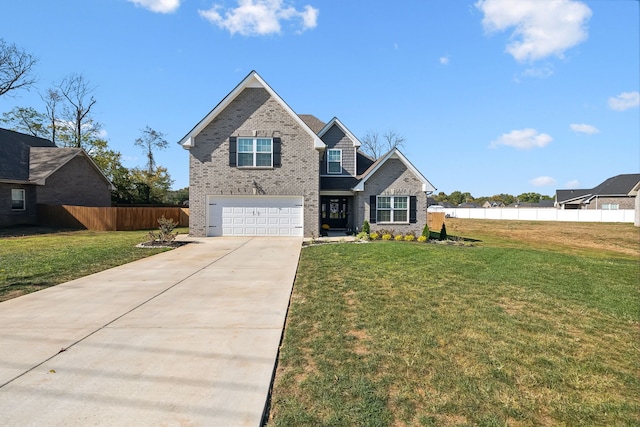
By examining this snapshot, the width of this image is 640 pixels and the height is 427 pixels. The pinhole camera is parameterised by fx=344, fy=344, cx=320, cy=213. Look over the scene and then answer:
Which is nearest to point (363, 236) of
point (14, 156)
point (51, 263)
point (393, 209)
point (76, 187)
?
point (393, 209)

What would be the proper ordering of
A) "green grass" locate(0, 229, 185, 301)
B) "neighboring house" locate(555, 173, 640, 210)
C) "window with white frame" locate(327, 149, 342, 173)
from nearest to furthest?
"green grass" locate(0, 229, 185, 301) → "window with white frame" locate(327, 149, 342, 173) → "neighboring house" locate(555, 173, 640, 210)

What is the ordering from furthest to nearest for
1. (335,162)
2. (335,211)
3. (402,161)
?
(335,211)
(335,162)
(402,161)

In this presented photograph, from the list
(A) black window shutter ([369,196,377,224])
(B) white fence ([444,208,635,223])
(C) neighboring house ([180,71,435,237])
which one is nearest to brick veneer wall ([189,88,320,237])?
(C) neighboring house ([180,71,435,237])

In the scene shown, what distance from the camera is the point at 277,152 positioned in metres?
17.7

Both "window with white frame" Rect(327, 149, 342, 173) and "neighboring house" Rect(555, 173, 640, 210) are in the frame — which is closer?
"window with white frame" Rect(327, 149, 342, 173)

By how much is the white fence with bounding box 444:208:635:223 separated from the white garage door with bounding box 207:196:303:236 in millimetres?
43190

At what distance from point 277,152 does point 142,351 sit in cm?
1434

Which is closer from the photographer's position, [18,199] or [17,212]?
[17,212]

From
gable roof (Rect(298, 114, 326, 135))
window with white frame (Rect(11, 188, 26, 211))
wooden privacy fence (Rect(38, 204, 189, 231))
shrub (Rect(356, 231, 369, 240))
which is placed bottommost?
shrub (Rect(356, 231, 369, 240))

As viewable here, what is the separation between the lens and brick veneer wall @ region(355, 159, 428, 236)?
18.4m

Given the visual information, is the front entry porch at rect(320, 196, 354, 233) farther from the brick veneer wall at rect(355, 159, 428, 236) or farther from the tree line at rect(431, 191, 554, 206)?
the tree line at rect(431, 191, 554, 206)

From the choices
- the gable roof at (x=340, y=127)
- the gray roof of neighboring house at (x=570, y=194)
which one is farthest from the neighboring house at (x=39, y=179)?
the gray roof of neighboring house at (x=570, y=194)

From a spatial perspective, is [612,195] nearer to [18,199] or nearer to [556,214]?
[556,214]

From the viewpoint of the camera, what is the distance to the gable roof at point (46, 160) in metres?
24.5
